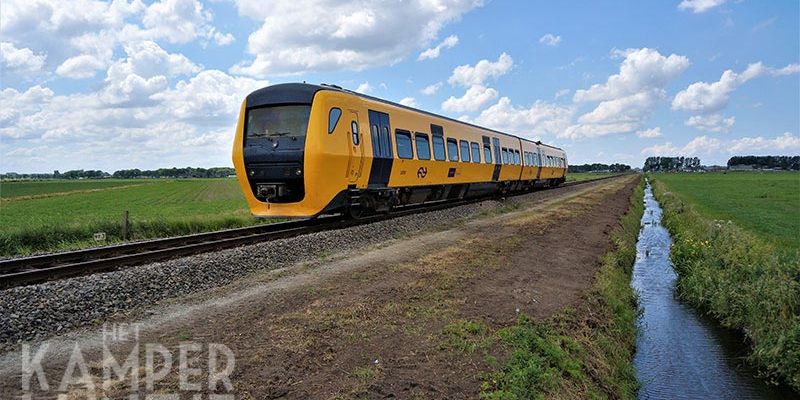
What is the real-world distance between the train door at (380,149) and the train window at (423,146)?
2.04 meters

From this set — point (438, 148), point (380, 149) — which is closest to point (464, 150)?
point (438, 148)

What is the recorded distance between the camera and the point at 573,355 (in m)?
6.65

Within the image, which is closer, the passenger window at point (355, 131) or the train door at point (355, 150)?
the train door at point (355, 150)

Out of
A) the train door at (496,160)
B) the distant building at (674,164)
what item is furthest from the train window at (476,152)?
the distant building at (674,164)

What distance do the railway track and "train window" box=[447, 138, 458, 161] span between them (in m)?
7.09

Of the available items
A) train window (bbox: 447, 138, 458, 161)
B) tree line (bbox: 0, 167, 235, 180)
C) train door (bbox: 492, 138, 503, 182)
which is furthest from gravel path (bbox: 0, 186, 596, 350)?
tree line (bbox: 0, 167, 235, 180)

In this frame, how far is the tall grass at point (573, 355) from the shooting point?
5270 millimetres

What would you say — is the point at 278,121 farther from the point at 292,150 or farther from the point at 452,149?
the point at 452,149

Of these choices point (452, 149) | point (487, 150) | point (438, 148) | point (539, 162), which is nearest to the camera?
point (438, 148)

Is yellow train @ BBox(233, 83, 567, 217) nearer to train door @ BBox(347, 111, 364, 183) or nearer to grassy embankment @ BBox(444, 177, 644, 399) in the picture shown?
train door @ BBox(347, 111, 364, 183)

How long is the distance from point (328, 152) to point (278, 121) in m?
1.62

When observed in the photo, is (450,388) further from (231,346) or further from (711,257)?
(711,257)

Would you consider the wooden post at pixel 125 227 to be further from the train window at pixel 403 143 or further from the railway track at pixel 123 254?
the train window at pixel 403 143

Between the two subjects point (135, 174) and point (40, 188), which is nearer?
point (40, 188)
